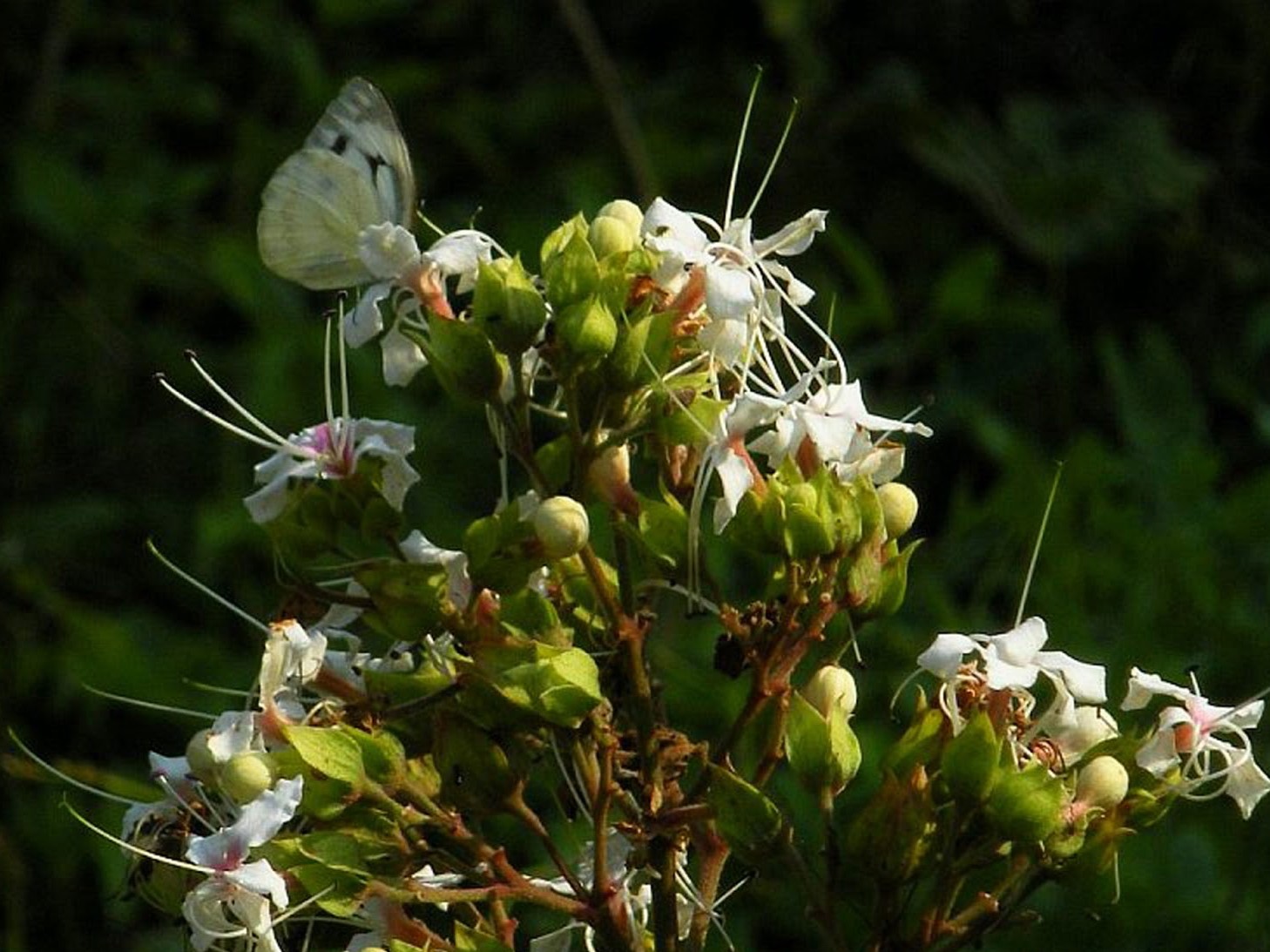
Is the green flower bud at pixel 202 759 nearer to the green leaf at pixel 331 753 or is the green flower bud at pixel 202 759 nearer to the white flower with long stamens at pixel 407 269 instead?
the green leaf at pixel 331 753

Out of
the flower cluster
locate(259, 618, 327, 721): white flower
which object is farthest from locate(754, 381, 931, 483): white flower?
locate(259, 618, 327, 721): white flower

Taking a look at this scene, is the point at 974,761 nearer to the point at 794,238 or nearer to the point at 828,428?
the point at 828,428

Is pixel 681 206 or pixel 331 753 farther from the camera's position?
pixel 681 206

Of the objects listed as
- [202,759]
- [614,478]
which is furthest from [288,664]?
[614,478]

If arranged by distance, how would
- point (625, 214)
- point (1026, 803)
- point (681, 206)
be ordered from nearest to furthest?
point (1026, 803)
point (625, 214)
point (681, 206)

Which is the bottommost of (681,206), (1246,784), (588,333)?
(681,206)

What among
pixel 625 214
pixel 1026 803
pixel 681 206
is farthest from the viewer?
pixel 681 206

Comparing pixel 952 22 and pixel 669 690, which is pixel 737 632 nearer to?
pixel 669 690

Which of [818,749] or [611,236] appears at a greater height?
[611,236]
